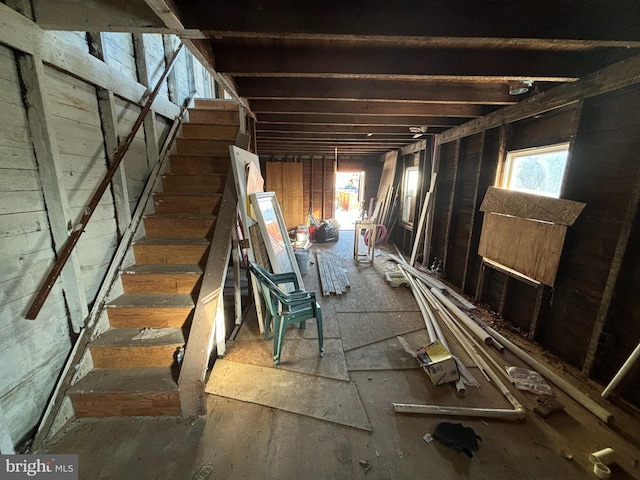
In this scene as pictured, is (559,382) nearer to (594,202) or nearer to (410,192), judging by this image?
(594,202)

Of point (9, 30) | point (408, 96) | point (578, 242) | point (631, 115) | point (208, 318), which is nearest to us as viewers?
point (9, 30)

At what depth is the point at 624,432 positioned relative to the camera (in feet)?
5.20

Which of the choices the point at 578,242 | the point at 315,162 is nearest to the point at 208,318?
the point at 578,242

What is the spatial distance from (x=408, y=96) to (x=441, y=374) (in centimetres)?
255

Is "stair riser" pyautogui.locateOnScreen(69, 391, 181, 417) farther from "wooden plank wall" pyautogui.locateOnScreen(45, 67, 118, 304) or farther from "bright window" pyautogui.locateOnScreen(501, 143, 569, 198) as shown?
"bright window" pyautogui.locateOnScreen(501, 143, 569, 198)

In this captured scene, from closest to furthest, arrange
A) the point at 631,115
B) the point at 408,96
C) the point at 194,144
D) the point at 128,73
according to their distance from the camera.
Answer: the point at 631,115 < the point at 128,73 < the point at 408,96 < the point at 194,144

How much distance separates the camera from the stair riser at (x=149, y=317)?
6.42ft

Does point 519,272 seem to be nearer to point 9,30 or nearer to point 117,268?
point 117,268

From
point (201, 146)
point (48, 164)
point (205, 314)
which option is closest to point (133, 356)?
point (205, 314)

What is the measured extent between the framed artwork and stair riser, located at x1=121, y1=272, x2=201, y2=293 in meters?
0.76

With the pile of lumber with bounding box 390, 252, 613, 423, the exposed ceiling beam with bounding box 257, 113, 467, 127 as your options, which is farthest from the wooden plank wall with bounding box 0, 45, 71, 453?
the exposed ceiling beam with bounding box 257, 113, 467, 127

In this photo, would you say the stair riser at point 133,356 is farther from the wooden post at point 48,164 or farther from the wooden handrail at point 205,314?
the wooden post at point 48,164

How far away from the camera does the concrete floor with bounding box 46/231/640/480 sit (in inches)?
53.8

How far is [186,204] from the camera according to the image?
8.66ft
